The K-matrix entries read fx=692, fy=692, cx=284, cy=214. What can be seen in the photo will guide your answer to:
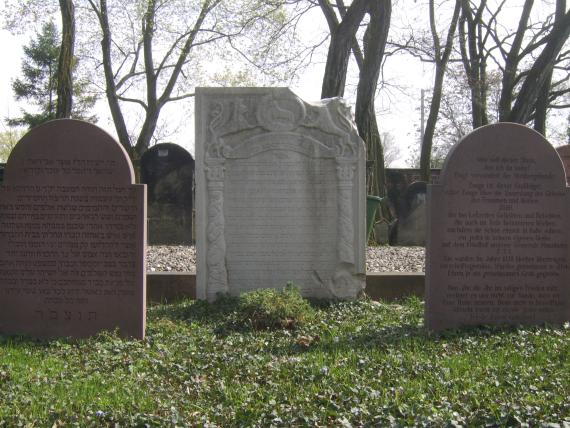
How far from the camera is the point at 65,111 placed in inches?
653

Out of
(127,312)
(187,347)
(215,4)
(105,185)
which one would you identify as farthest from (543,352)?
(215,4)

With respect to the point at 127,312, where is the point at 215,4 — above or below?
above

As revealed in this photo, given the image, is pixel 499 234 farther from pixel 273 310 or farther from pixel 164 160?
pixel 164 160

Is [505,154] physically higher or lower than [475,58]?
A: lower

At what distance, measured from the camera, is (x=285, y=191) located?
26.7 ft

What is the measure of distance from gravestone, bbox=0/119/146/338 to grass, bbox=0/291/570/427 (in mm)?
267

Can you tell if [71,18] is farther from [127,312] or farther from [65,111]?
[127,312]

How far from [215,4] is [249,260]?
2204 cm

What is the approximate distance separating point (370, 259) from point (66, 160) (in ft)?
21.8

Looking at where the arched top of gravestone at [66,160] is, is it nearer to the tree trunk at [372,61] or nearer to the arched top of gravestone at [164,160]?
the arched top of gravestone at [164,160]

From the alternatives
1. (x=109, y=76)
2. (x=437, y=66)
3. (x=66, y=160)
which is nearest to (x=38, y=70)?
(x=109, y=76)

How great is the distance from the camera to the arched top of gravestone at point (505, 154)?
6.57 m

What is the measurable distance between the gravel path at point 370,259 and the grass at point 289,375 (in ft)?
11.4

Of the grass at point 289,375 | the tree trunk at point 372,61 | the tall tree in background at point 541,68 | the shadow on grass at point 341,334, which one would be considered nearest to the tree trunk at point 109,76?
the tree trunk at point 372,61
